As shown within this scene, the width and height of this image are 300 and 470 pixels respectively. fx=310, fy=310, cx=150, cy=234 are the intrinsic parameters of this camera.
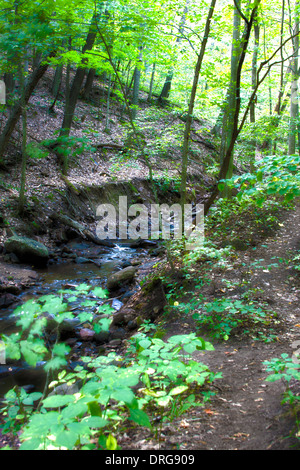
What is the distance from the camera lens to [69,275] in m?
7.91

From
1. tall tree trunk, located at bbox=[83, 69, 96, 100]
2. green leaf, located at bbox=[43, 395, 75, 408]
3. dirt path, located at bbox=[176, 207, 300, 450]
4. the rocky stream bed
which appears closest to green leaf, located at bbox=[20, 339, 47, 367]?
green leaf, located at bbox=[43, 395, 75, 408]

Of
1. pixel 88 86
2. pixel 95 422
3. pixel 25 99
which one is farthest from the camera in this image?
pixel 88 86

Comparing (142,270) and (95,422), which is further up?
(95,422)

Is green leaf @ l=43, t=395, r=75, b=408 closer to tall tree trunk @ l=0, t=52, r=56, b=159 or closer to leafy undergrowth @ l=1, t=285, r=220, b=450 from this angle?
leafy undergrowth @ l=1, t=285, r=220, b=450

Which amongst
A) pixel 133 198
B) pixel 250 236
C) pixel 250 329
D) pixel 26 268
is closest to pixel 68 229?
pixel 26 268

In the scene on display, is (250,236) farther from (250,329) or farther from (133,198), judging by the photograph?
(133,198)

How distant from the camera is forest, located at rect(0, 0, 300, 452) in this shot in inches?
82.3

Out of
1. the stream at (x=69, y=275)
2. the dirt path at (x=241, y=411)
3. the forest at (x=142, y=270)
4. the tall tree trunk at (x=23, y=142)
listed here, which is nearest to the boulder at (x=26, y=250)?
the forest at (x=142, y=270)

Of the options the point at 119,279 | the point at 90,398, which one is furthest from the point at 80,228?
the point at 90,398

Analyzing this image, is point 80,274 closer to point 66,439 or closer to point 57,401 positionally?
point 57,401

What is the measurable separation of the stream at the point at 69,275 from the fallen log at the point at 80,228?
206 mm

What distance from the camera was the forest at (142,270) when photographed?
2090mm

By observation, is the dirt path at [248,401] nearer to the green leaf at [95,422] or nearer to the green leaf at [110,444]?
the green leaf at [110,444]

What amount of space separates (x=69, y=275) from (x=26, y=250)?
133 centimetres
